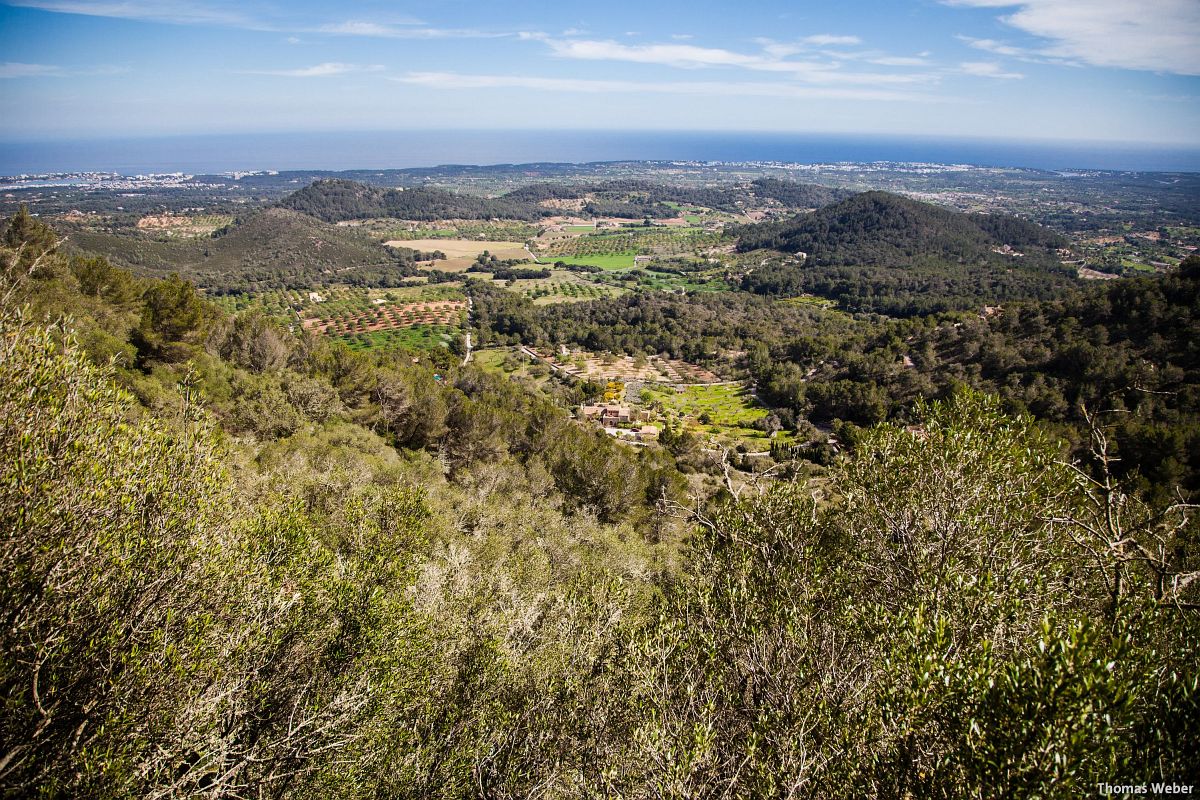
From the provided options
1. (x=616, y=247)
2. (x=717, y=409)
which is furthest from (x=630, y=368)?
(x=616, y=247)

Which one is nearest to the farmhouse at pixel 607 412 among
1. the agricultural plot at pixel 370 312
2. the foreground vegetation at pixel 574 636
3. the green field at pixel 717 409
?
the green field at pixel 717 409

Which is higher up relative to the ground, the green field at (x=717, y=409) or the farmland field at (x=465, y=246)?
the farmland field at (x=465, y=246)

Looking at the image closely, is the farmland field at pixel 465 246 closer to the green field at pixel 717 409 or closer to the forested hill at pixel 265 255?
the forested hill at pixel 265 255

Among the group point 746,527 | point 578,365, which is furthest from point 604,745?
point 578,365

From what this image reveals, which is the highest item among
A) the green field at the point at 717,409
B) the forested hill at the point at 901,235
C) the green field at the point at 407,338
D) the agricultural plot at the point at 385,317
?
the forested hill at the point at 901,235

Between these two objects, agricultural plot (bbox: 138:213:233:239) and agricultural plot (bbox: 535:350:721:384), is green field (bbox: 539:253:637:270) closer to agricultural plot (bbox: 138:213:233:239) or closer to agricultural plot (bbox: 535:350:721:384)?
agricultural plot (bbox: 535:350:721:384)

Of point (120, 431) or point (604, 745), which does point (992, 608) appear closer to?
point (604, 745)
